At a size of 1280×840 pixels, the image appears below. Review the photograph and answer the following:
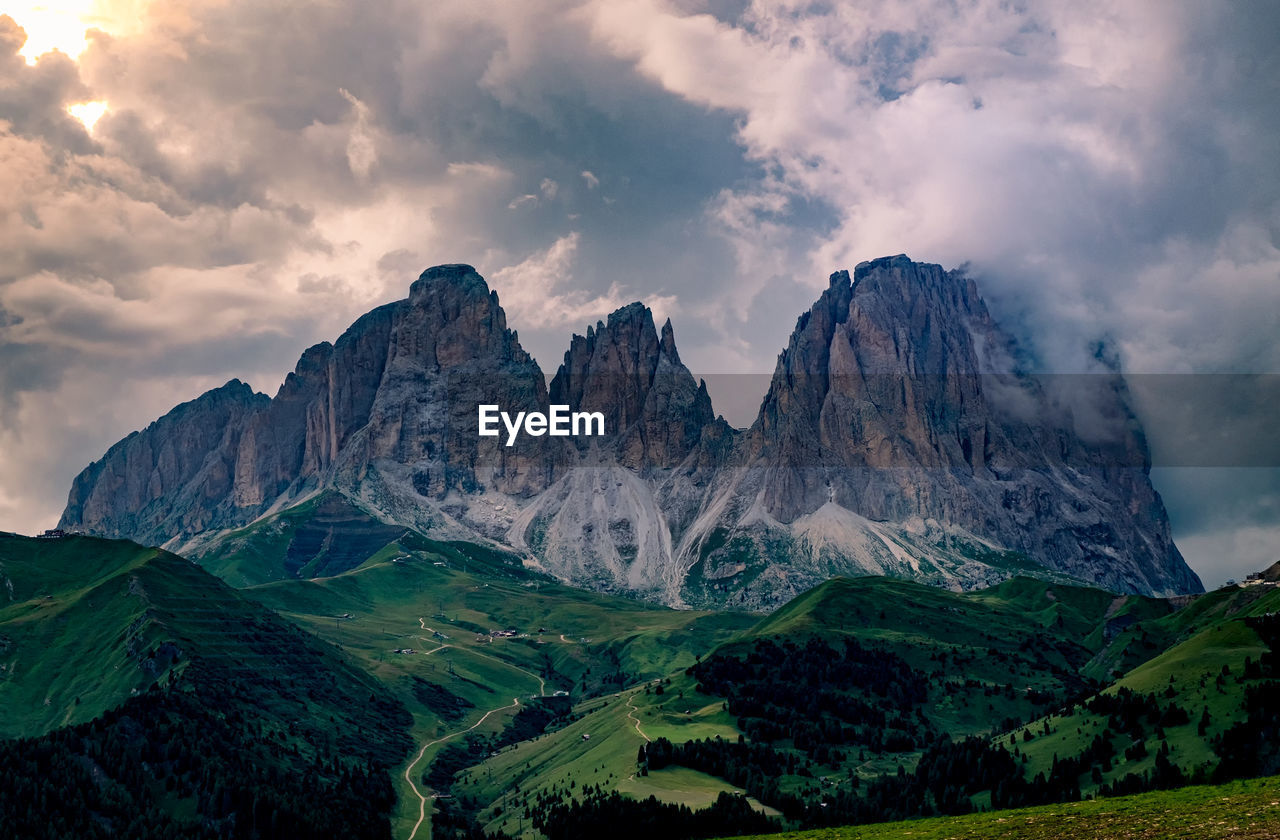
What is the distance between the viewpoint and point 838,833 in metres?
160

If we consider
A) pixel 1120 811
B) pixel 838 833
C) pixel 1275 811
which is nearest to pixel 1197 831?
pixel 1275 811

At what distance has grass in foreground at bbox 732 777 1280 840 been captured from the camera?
4547 inches

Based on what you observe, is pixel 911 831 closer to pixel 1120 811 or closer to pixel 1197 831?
pixel 1120 811

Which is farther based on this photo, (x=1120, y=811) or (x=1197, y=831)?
(x=1120, y=811)

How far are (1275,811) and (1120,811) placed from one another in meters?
21.1

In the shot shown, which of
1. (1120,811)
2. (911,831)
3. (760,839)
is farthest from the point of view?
(760,839)

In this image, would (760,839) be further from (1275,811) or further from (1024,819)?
(1275,811)

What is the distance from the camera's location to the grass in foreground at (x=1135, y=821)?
11551 centimetres

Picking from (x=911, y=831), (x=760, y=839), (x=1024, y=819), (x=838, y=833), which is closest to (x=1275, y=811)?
(x=1024, y=819)

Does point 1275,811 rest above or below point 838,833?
above

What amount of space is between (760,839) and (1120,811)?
5972cm

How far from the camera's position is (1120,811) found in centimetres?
13538

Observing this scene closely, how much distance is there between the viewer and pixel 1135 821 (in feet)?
413

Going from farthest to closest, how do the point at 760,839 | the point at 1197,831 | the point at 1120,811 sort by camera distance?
the point at 760,839 < the point at 1120,811 < the point at 1197,831
